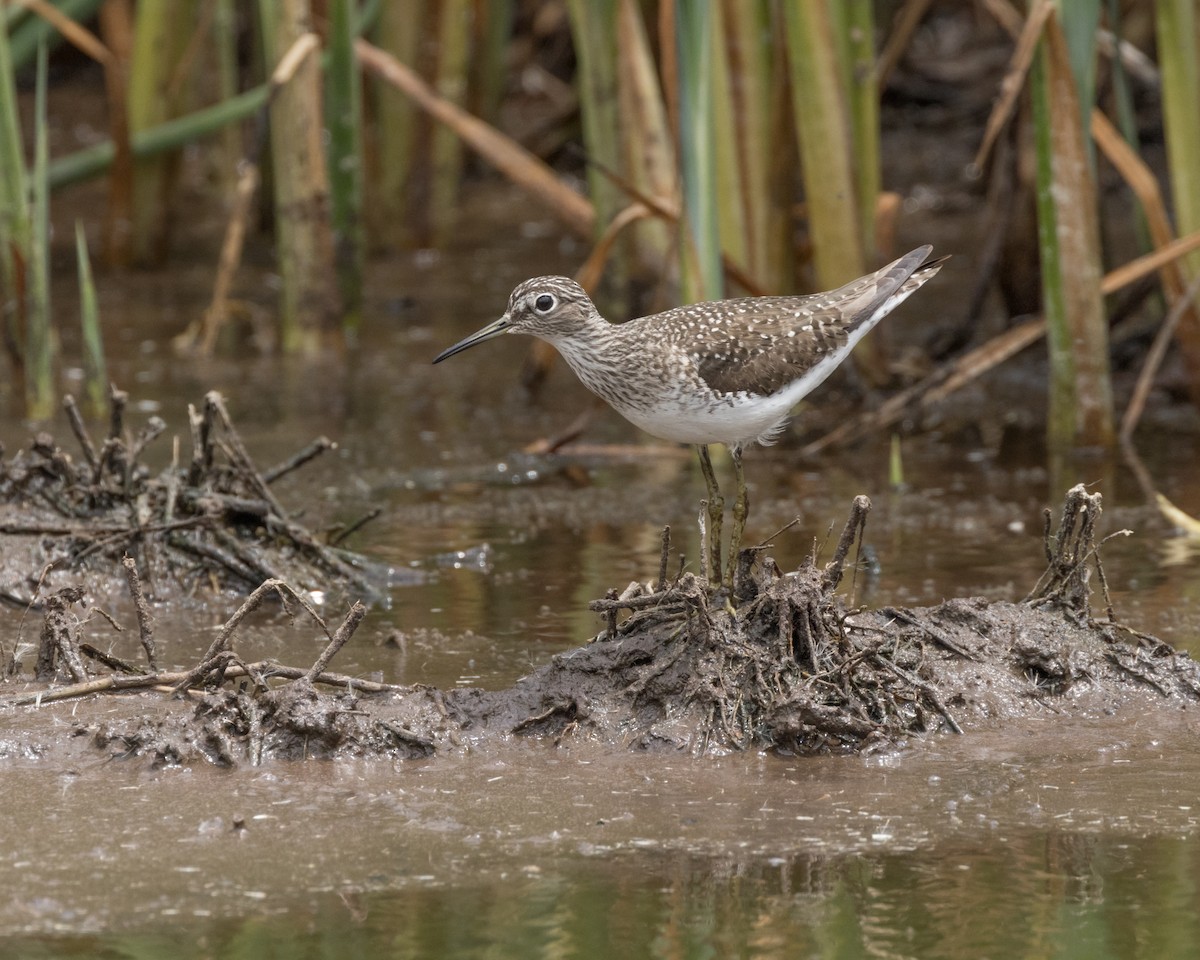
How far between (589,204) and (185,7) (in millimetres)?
3229

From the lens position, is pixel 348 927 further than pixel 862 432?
No

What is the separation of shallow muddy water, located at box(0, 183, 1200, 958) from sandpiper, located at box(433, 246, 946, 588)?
2.54 feet

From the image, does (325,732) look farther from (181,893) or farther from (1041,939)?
(1041,939)

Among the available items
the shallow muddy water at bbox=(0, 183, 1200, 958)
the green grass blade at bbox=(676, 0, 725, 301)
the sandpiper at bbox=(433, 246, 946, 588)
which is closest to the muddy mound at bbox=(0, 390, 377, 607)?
the shallow muddy water at bbox=(0, 183, 1200, 958)

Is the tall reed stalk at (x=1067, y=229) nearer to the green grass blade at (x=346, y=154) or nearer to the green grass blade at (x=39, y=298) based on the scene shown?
the green grass blade at (x=346, y=154)

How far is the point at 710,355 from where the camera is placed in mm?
5609

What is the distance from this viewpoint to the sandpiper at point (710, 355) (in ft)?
18.0

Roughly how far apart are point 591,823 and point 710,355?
5.94 ft

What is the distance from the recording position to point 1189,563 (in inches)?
261

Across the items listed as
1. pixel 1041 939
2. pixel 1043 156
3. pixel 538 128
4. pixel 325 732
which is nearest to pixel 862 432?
pixel 1043 156

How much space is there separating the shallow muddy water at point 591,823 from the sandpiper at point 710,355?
30.5 inches

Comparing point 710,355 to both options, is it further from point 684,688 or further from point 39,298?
point 39,298

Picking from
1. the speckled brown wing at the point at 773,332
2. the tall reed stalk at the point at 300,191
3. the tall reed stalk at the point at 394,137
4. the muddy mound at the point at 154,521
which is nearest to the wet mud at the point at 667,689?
the speckled brown wing at the point at 773,332

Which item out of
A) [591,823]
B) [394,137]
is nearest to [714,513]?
[591,823]
